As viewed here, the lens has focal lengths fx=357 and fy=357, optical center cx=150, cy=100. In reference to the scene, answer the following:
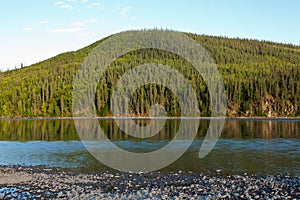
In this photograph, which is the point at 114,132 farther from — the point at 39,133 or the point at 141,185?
the point at 141,185

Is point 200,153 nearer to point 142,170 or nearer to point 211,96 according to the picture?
point 142,170

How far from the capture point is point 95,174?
32.0 m

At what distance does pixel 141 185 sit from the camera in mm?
27281

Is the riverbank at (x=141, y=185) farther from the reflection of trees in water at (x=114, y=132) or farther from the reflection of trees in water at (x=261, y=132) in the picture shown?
the reflection of trees in water at (x=261, y=132)

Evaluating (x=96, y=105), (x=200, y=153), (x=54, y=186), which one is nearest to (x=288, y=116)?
(x=96, y=105)

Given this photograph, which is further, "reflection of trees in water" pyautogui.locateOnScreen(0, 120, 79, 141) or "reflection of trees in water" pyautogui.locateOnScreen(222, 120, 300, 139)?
"reflection of trees in water" pyautogui.locateOnScreen(222, 120, 300, 139)

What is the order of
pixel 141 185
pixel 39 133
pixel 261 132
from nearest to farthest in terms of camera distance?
pixel 141 185
pixel 39 133
pixel 261 132

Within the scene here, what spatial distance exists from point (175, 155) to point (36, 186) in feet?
67.1

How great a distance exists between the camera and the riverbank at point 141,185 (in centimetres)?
2403

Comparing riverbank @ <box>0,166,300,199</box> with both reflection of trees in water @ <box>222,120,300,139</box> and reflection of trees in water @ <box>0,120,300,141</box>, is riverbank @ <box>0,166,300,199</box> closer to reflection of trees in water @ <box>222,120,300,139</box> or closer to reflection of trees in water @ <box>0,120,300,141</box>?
reflection of trees in water @ <box>0,120,300,141</box>

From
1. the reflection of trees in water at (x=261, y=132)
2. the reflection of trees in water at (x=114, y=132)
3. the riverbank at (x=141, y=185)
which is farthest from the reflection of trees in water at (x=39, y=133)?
the riverbank at (x=141, y=185)

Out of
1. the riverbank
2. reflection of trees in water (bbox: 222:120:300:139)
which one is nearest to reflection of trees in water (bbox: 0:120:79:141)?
reflection of trees in water (bbox: 222:120:300:139)

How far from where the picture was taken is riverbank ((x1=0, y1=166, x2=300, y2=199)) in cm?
2403

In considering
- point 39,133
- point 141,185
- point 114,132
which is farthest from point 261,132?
point 141,185
